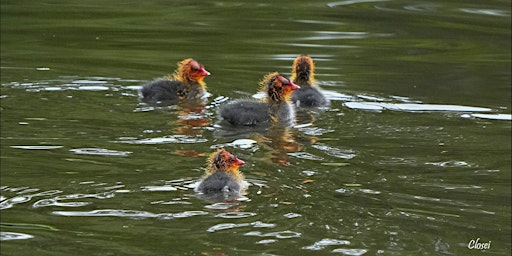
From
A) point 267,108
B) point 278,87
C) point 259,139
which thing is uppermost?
point 278,87

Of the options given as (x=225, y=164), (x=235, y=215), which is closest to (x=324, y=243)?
(x=235, y=215)

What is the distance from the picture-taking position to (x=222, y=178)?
8.31 m

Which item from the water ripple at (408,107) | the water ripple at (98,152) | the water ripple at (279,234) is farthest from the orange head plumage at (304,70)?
the water ripple at (279,234)

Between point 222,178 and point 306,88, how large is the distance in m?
3.60

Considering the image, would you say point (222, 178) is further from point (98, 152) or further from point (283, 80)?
point (283, 80)

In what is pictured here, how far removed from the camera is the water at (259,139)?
7516 millimetres

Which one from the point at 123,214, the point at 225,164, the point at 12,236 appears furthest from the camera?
the point at 225,164

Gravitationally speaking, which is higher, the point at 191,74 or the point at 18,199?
the point at 191,74

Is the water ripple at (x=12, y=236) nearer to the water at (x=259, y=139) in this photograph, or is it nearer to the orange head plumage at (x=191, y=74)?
the water at (x=259, y=139)

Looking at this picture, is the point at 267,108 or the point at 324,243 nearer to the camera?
the point at 324,243

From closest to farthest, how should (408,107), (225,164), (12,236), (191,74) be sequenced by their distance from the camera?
(12,236) < (225,164) < (408,107) < (191,74)

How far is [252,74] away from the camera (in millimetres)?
13023

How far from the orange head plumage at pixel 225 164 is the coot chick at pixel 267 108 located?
1752mm

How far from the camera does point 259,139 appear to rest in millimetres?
10195
